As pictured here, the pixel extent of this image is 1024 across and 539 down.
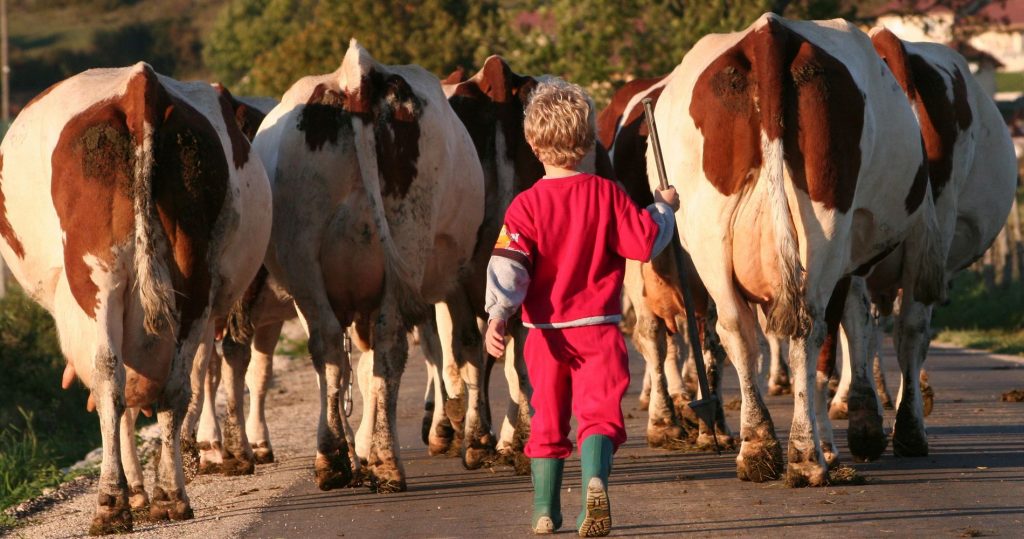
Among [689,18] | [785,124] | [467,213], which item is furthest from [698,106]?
[689,18]

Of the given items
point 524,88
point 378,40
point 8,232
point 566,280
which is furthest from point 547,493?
point 378,40

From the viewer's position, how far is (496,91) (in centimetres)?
1077

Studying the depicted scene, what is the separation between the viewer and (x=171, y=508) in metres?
8.66

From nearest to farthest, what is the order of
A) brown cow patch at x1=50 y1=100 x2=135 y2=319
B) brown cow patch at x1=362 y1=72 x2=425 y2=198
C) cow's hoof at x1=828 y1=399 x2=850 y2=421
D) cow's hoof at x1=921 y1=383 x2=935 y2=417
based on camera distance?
brown cow patch at x1=50 y1=100 x2=135 y2=319 < brown cow patch at x1=362 y1=72 x2=425 y2=198 < cow's hoof at x1=921 y1=383 x2=935 y2=417 < cow's hoof at x1=828 y1=399 x2=850 y2=421

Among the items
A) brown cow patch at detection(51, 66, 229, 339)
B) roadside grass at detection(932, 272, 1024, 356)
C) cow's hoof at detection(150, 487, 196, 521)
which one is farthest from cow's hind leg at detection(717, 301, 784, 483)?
roadside grass at detection(932, 272, 1024, 356)

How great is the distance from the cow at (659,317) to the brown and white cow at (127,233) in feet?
10.3

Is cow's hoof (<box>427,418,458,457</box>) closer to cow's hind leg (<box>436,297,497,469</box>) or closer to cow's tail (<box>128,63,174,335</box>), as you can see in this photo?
cow's hind leg (<box>436,297,497,469</box>)

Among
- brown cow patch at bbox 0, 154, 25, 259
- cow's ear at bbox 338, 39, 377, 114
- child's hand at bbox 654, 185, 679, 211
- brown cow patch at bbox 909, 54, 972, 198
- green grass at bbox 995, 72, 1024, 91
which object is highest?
green grass at bbox 995, 72, 1024, 91

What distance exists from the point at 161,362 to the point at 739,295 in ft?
10.4

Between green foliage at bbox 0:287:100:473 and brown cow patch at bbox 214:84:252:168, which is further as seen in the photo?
green foliage at bbox 0:287:100:473

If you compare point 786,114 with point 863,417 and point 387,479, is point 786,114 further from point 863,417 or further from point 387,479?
point 387,479

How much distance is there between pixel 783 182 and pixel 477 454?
112 inches

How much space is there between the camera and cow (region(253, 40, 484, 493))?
9.42 metres

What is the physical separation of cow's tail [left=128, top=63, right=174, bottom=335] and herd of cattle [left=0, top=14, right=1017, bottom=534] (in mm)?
15
